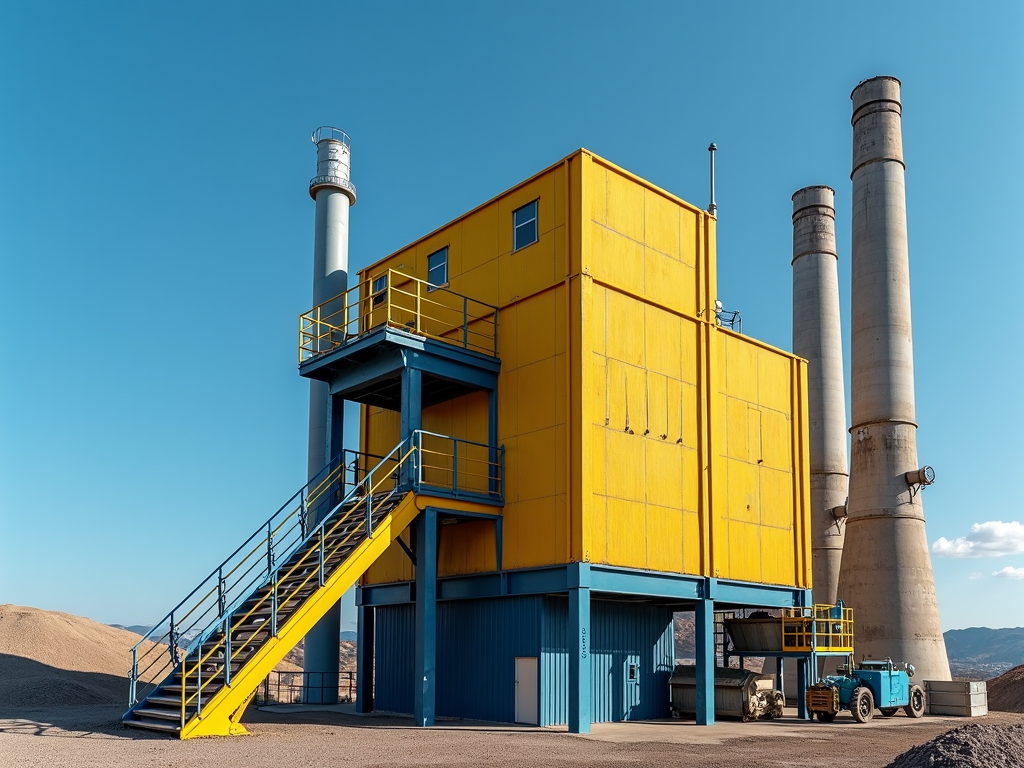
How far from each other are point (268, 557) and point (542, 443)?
687 centimetres

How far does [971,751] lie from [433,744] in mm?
9423

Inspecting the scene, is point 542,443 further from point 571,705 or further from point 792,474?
point 792,474

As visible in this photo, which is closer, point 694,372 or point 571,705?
point 571,705

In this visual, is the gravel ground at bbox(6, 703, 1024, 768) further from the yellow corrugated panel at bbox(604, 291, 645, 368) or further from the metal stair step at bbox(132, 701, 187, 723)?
the yellow corrugated panel at bbox(604, 291, 645, 368)

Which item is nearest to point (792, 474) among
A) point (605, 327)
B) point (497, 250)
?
point (605, 327)

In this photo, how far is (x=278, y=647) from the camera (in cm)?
1891

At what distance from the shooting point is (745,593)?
26656 millimetres

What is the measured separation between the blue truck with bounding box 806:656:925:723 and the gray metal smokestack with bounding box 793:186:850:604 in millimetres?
19919

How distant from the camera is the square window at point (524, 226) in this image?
2483 cm

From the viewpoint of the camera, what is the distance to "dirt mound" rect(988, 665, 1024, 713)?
43.0 meters

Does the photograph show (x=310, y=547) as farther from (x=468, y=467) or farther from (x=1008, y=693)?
(x=1008, y=693)

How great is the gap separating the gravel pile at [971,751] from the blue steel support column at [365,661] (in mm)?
16347

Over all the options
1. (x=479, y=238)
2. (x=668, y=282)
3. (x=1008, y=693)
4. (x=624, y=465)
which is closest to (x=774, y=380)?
(x=668, y=282)

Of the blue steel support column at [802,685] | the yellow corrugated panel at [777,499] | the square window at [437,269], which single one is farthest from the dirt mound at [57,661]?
the yellow corrugated panel at [777,499]
